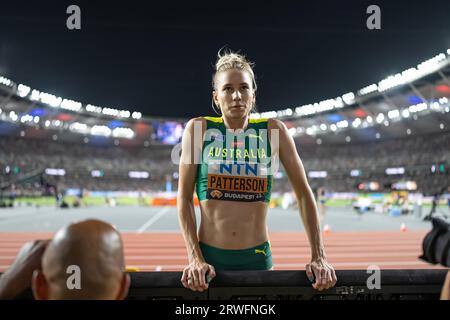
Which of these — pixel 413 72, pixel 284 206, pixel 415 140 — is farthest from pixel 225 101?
pixel 415 140

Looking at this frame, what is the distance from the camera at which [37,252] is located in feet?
2.97

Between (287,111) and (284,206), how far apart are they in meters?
23.1

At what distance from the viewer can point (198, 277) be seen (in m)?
1.37

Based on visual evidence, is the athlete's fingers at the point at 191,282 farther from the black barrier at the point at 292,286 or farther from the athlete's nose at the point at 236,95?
the athlete's nose at the point at 236,95

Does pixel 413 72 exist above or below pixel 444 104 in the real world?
above

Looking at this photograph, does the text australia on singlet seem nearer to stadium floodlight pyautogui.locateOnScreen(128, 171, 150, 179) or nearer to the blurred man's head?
the blurred man's head

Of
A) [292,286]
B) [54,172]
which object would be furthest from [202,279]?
[54,172]

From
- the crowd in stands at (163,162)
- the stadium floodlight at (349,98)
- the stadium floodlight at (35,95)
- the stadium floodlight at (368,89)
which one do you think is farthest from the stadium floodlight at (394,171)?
the stadium floodlight at (35,95)

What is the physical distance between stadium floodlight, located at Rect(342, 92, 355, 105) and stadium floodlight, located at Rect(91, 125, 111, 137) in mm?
34607

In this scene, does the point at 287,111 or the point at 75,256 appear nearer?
the point at 75,256

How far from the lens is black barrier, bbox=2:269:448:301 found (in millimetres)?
1382

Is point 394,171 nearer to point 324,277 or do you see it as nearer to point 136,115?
point 136,115
